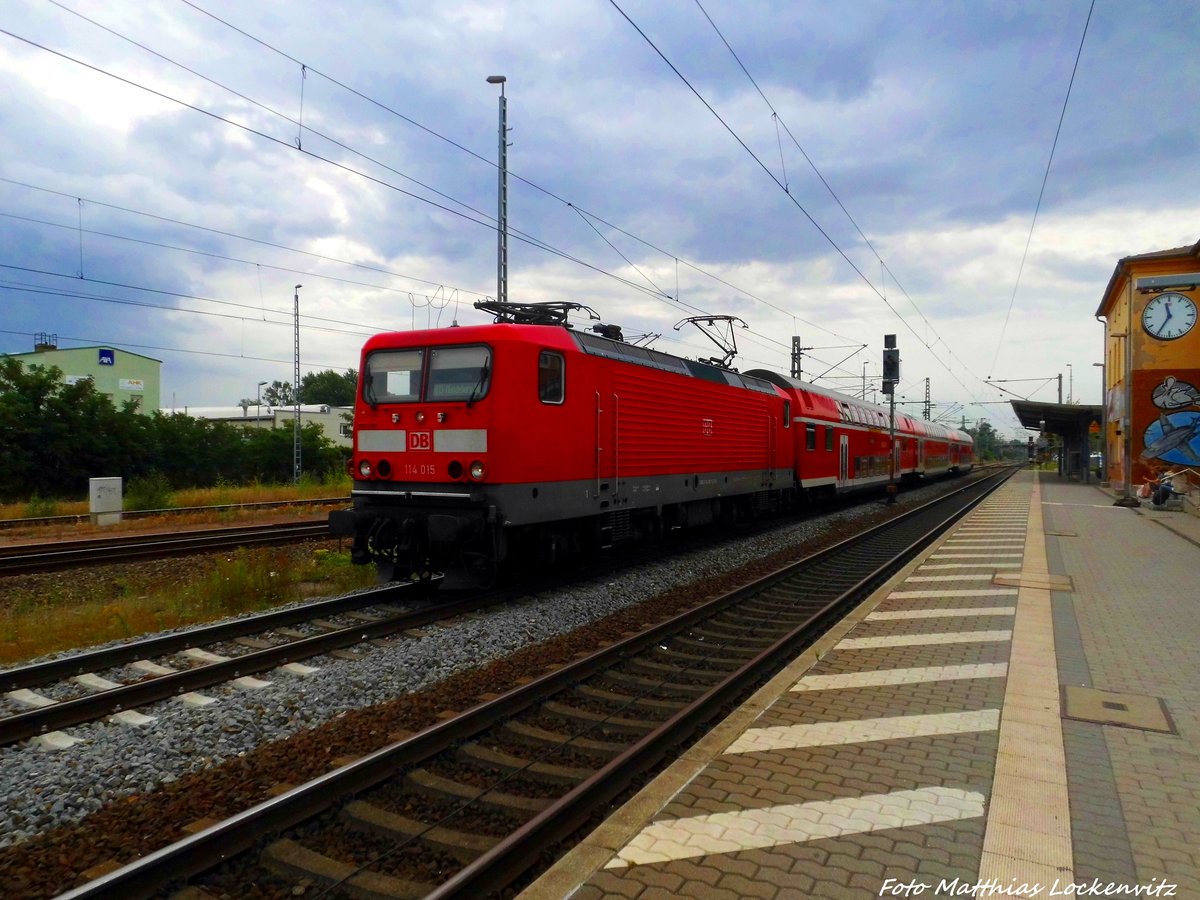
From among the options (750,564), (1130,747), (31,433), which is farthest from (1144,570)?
(31,433)

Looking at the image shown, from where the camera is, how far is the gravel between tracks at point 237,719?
4307 mm

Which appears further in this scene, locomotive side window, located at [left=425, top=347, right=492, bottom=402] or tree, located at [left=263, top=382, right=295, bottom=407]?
tree, located at [left=263, top=382, right=295, bottom=407]

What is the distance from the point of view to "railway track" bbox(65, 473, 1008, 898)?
3.54 metres

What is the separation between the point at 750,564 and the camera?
A: 12.8m

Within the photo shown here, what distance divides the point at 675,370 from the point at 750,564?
3.38 meters

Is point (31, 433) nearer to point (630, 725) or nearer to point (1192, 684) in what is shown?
point (630, 725)

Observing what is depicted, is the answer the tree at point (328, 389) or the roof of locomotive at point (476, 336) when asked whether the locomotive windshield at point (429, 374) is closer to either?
the roof of locomotive at point (476, 336)

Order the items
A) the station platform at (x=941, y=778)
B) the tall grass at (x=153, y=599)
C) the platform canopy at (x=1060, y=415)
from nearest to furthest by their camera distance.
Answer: the station platform at (x=941, y=778) < the tall grass at (x=153, y=599) < the platform canopy at (x=1060, y=415)

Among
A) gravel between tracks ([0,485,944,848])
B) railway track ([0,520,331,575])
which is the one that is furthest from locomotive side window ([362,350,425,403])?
railway track ([0,520,331,575])

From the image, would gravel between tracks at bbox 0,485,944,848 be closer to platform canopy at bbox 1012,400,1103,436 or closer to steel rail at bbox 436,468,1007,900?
steel rail at bbox 436,468,1007,900

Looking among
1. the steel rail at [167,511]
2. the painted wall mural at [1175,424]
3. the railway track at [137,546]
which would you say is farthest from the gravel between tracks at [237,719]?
the painted wall mural at [1175,424]

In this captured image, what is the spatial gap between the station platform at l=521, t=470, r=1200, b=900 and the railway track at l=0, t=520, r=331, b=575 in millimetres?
10998

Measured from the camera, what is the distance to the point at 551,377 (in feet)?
31.3

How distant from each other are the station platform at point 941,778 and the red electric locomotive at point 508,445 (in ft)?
12.2
